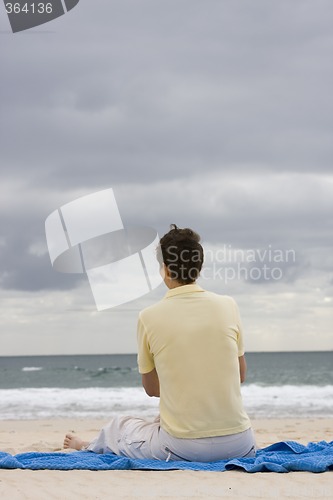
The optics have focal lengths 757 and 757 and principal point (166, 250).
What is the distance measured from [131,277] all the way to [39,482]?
6713 mm

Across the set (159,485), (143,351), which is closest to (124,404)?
(143,351)

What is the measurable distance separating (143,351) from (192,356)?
0.31 metres

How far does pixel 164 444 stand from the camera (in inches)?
184

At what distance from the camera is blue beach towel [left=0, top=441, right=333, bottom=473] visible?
4500 millimetres

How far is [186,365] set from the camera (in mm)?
4445

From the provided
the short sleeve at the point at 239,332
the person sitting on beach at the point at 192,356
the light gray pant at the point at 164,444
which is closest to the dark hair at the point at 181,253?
the person sitting on beach at the point at 192,356

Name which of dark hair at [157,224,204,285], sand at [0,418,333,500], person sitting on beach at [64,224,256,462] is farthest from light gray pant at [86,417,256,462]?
dark hair at [157,224,204,285]

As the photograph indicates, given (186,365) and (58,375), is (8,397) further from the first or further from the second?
(58,375)

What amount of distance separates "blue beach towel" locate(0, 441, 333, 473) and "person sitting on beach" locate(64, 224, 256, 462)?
14cm

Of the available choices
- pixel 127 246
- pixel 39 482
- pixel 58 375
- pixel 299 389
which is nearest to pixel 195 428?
pixel 39 482

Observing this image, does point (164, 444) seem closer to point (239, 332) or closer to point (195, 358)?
point (195, 358)

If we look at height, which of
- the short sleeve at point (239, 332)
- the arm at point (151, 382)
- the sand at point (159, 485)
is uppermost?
the short sleeve at point (239, 332)

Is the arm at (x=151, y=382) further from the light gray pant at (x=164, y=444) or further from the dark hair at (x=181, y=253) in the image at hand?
the dark hair at (x=181, y=253)

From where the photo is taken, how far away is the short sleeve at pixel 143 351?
4.53 metres
